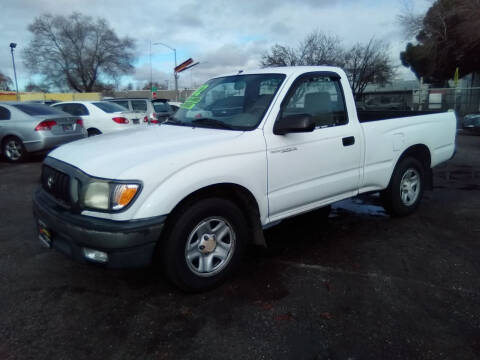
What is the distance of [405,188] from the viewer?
494 centimetres

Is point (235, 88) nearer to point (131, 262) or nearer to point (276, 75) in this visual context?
point (276, 75)

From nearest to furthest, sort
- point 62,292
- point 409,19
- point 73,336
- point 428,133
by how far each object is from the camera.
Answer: point 73,336 < point 62,292 < point 428,133 < point 409,19

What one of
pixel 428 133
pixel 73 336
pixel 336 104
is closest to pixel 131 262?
pixel 73 336

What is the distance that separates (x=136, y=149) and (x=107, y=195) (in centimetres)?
51

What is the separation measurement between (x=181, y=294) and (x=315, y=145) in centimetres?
185

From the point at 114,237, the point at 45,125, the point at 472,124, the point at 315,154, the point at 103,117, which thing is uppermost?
the point at 103,117

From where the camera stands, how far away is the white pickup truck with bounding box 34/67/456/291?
2.70 metres

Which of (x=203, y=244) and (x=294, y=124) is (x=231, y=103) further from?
(x=203, y=244)

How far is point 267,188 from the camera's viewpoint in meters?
3.37

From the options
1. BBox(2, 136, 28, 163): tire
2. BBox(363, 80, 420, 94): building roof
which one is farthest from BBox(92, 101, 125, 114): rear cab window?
BBox(363, 80, 420, 94): building roof

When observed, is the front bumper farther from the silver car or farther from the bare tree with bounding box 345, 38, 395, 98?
the bare tree with bounding box 345, 38, 395, 98

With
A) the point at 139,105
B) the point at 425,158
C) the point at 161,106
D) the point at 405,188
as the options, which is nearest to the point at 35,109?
the point at 139,105

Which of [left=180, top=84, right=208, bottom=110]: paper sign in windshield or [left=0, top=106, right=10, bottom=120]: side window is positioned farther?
[left=0, top=106, right=10, bottom=120]: side window

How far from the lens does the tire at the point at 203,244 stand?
2.87 meters
